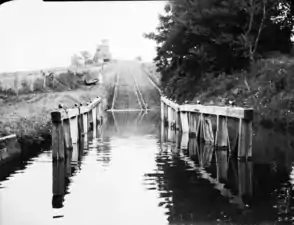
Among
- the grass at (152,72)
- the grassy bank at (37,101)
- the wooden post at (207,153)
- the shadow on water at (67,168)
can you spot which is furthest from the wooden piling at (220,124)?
the grass at (152,72)

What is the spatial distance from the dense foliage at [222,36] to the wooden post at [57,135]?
16829mm

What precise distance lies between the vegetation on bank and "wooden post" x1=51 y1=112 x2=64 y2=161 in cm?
1353

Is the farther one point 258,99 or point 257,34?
point 257,34

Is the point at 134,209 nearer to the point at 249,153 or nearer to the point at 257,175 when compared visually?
the point at 257,175

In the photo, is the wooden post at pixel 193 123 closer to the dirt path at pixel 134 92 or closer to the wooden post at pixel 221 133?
the wooden post at pixel 221 133

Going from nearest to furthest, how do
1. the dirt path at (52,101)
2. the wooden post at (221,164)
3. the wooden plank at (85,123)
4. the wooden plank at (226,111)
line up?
the wooden post at (221,164)
the wooden plank at (226,111)
the dirt path at (52,101)
the wooden plank at (85,123)

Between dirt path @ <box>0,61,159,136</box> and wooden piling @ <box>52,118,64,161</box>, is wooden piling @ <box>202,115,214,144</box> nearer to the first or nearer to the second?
wooden piling @ <box>52,118,64,161</box>

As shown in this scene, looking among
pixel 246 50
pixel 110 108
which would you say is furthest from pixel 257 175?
pixel 110 108

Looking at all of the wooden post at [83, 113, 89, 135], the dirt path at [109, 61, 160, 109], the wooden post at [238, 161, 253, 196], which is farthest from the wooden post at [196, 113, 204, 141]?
the dirt path at [109, 61, 160, 109]

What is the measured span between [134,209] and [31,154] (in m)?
6.49

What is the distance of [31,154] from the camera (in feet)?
43.7

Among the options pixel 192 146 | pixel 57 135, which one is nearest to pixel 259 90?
pixel 192 146

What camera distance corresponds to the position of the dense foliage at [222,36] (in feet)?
90.9

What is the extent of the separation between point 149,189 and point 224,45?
70.1 ft
